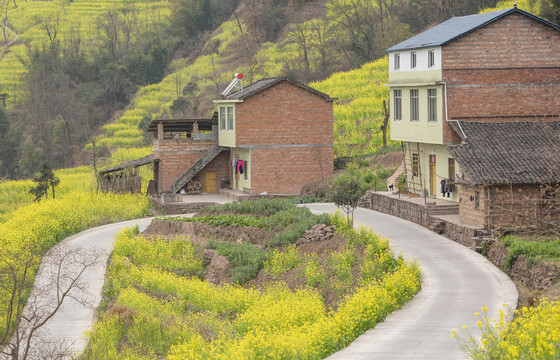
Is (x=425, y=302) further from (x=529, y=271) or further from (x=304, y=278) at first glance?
(x=304, y=278)

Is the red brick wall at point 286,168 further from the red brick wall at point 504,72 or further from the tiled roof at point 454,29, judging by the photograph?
the red brick wall at point 504,72

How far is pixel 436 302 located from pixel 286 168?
77.0 feet

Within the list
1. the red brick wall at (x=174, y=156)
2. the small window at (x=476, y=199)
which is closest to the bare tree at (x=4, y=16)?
the red brick wall at (x=174, y=156)

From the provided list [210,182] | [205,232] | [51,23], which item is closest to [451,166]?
[205,232]

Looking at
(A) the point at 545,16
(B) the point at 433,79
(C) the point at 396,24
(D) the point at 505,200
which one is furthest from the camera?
(C) the point at 396,24

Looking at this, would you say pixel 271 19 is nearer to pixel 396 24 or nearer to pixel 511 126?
pixel 396 24

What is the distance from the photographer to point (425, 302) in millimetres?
19391

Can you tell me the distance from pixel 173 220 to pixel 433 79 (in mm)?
12612

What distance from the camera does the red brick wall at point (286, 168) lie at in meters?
42.0

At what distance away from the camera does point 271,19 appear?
308 ft

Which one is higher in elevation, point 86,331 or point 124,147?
point 124,147

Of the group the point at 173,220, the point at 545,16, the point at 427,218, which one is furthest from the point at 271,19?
the point at 427,218

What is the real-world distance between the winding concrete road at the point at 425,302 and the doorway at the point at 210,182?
1398cm

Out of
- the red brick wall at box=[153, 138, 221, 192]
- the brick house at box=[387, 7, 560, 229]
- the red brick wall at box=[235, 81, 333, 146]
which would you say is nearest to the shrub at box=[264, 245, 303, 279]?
the brick house at box=[387, 7, 560, 229]
